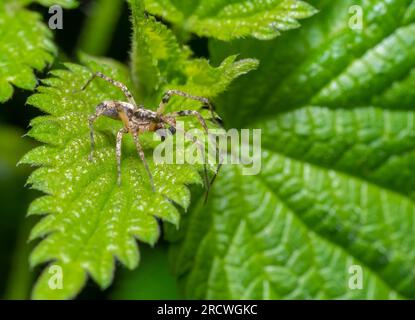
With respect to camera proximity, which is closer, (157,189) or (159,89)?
(157,189)

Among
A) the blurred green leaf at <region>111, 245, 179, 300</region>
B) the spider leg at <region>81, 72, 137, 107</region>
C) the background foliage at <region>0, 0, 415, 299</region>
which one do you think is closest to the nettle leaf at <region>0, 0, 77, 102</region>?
the background foliage at <region>0, 0, 415, 299</region>

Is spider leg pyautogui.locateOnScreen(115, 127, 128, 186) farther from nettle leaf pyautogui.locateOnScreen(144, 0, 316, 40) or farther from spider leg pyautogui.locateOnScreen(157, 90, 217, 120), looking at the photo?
nettle leaf pyautogui.locateOnScreen(144, 0, 316, 40)

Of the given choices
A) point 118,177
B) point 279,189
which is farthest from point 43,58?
point 279,189

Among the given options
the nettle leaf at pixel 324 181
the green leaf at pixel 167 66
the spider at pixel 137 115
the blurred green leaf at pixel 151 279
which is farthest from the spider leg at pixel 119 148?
the blurred green leaf at pixel 151 279

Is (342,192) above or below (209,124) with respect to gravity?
below

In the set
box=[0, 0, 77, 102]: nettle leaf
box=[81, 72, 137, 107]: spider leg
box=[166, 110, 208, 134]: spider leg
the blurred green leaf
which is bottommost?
the blurred green leaf

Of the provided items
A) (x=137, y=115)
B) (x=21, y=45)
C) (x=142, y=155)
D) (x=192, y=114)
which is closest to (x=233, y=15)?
(x=192, y=114)

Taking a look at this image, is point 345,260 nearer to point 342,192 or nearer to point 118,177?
point 342,192
